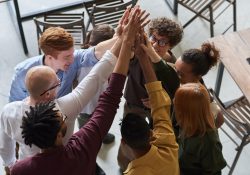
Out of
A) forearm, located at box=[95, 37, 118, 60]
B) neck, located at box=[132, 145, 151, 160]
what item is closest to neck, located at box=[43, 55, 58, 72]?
forearm, located at box=[95, 37, 118, 60]

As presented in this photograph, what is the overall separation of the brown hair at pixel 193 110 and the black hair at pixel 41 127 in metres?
0.79

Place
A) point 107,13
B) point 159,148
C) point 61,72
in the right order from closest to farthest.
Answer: point 159,148, point 61,72, point 107,13

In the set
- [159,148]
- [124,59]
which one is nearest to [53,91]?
[124,59]

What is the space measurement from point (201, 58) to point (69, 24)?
1.75 m

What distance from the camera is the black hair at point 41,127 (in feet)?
6.15

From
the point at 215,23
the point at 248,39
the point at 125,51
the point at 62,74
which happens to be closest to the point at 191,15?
the point at 215,23

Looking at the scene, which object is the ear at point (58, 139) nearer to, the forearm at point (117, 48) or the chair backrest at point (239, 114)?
the forearm at point (117, 48)

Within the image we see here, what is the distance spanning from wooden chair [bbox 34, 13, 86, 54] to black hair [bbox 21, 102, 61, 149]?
233 cm

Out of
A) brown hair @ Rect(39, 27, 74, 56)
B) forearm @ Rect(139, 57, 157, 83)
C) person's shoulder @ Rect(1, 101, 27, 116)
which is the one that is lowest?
person's shoulder @ Rect(1, 101, 27, 116)

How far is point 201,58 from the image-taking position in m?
2.84

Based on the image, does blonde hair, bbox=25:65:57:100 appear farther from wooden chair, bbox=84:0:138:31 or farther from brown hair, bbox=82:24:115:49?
wooden chair, bbox=84:0:138:31

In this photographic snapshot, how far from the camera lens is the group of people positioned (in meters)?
1.93

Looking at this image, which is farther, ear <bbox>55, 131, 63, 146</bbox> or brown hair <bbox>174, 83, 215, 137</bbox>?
brown hair <bbox>174, 83, 215, 137</bbox>

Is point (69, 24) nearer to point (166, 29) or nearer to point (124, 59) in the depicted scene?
point (166, 29)
